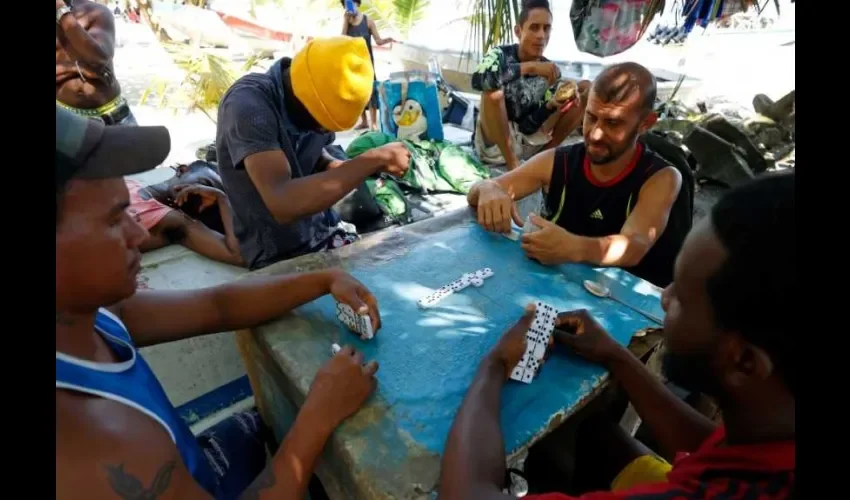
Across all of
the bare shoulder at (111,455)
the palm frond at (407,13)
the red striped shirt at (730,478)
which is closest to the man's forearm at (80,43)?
the bare shoulder at (111,455)

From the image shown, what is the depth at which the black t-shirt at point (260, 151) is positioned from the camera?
2.01 metres

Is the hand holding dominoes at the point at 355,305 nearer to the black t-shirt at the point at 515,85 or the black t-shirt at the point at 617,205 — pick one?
the black t-shirt at the point at 617,205

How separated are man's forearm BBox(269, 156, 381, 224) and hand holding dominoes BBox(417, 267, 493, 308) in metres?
0.75

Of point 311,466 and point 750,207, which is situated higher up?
point 750,207

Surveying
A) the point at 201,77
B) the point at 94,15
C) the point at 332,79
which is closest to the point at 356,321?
the point at 332,79

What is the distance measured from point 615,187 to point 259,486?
6.10ft

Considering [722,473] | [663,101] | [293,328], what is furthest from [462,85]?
[722,473]

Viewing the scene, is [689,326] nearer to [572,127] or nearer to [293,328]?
[293,328]

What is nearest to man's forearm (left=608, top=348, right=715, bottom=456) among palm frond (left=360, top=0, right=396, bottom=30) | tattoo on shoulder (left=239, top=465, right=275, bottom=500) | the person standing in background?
tattoo on shoulder (left=239, top=465, right=275, bottom=500)

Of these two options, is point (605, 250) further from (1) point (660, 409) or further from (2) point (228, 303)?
(2) point (228, 303)

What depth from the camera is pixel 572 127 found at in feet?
15.0
